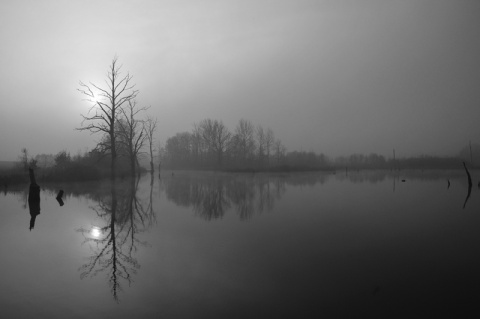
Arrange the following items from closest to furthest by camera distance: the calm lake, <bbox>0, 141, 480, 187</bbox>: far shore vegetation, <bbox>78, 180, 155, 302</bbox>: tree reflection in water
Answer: the calm lake
<bbox>78, 180, 155, 302</bbox>: tree reflection in water
<bbox>0, 141, 480, 187</bbox>: far shore vegetation

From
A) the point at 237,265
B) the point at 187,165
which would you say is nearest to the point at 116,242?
the point at 237,265

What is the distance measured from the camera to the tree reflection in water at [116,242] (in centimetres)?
591

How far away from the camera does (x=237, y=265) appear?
6266 millimetres

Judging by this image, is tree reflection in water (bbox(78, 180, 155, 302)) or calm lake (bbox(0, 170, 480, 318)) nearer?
calm lake (bbox(0, 170, 480, 318))

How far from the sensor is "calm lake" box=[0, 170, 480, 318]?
4.46 meters

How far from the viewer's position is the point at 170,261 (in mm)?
6559

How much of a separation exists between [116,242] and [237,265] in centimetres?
381

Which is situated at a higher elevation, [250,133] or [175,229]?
[250,133]

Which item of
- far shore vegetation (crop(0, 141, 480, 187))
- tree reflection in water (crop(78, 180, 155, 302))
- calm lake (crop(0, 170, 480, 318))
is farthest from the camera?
far shore vegetation (crop(0, 141, 480, 187))

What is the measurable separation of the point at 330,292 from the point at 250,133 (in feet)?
266

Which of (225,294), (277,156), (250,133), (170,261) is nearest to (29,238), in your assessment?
(170,261)

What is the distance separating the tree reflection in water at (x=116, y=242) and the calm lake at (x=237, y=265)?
37mm

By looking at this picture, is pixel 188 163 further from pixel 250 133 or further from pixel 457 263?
pixel 457 263

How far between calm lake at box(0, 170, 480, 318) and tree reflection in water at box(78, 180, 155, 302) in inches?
1.5
